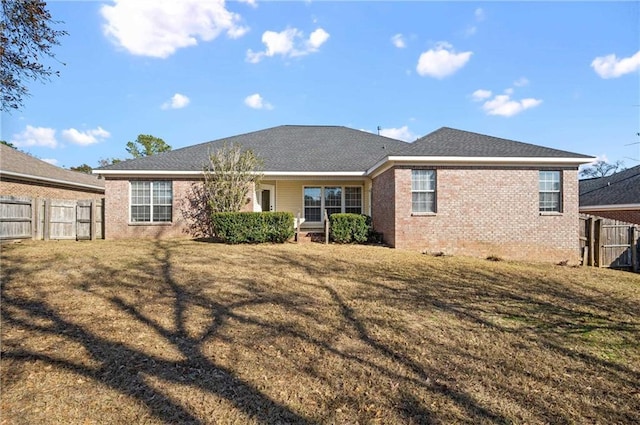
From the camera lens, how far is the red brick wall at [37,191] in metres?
15.0

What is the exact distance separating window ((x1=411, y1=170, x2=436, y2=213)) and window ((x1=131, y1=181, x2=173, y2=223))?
Answer: 10.2 m

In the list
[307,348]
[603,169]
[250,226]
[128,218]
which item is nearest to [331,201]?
[250,226]

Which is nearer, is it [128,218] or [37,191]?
[128,218]

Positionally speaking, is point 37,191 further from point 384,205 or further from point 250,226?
point 384,205

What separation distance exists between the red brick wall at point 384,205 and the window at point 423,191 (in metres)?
0.74

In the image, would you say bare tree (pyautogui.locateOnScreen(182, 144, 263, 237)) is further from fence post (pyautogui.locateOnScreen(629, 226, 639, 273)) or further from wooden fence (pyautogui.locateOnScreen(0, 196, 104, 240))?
fence post (pyautogui.locateOnScreen(629, 226, 639, 273))

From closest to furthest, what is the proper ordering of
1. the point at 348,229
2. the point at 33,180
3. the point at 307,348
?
the point at 307,348
the point at 348,229
the point at 33,180

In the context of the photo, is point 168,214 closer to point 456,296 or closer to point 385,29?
point 385,29

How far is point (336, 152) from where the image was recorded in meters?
17.8

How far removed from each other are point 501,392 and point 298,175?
12.9 m

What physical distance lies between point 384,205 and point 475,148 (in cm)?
375

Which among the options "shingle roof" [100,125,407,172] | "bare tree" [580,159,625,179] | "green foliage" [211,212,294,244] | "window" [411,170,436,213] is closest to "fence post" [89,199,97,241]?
"shingle roof" [100,125,407,172]

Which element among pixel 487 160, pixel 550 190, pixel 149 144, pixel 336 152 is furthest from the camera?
pixel 149 144

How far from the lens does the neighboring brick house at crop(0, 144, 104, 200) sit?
15040mm
